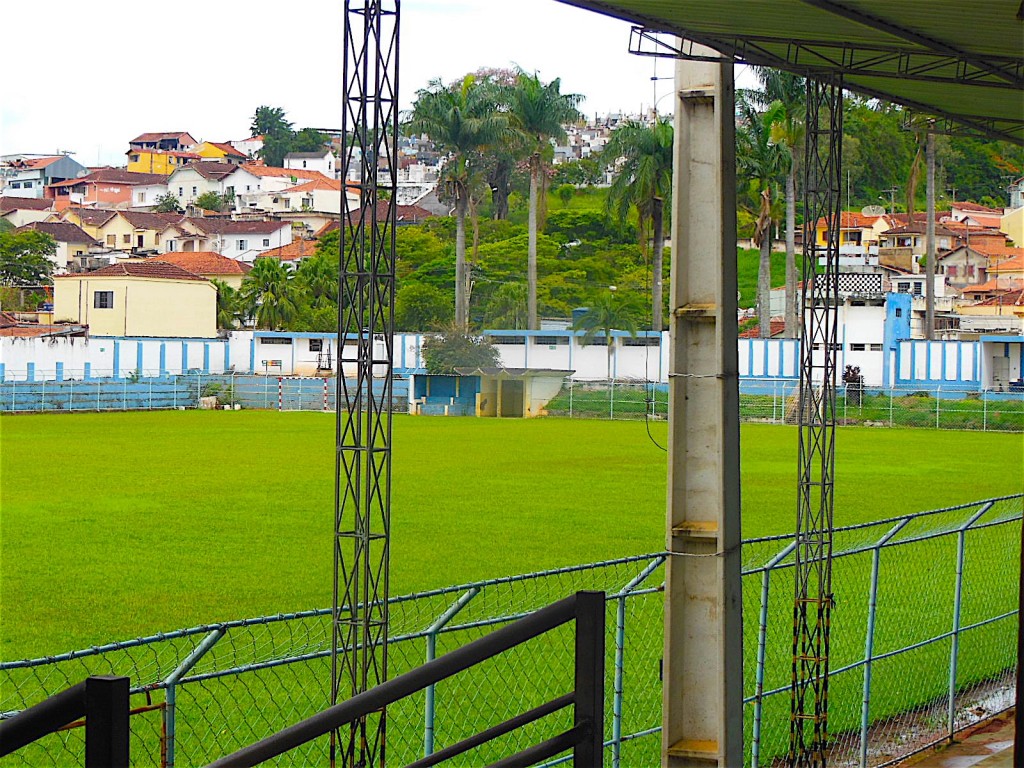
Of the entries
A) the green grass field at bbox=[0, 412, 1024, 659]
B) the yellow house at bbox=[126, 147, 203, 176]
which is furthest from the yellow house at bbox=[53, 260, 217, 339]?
the yellow house at bbox=[126, 147, 203, 176]

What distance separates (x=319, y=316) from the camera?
72500 millimetres

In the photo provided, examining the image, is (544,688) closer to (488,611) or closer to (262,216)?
(488,611)

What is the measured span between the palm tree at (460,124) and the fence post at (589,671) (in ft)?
219

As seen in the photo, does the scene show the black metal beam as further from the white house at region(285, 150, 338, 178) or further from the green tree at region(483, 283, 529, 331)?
the white house at region(285, 150, 338, 178)

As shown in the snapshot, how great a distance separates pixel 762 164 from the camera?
63.6 metres

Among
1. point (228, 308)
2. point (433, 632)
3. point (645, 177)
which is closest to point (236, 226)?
point (228, 308)

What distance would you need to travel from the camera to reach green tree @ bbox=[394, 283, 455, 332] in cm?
7450

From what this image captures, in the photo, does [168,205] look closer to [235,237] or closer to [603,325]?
[235,237]

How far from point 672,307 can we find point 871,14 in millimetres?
2120

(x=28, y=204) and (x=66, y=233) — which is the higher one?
(x=28, y=204)

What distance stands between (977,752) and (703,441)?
325 cm

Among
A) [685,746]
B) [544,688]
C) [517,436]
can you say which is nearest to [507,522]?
[544,688]

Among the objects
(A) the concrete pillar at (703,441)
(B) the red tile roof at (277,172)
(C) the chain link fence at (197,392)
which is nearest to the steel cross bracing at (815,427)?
(A) the concrete pillar at (703,441)

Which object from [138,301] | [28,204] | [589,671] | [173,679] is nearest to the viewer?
[589,671]
